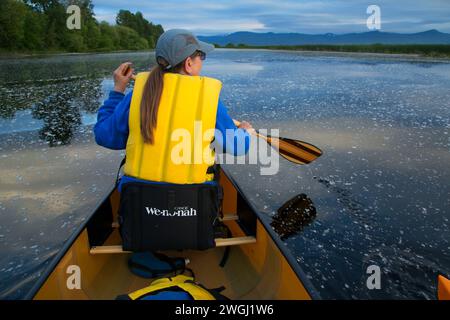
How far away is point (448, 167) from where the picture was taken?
21.5 ft

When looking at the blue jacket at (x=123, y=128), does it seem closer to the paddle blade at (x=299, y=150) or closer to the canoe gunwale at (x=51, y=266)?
the canoe gunwale at (x=51, y=266)

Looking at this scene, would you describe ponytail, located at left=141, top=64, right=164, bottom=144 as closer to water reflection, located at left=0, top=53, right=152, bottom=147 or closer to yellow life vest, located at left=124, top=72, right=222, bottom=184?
yellow life vest, located at left=124, top=72, right=222, bottom=184

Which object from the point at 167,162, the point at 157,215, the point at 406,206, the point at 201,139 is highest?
the point at 201,139

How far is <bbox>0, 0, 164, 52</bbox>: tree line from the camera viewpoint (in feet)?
151

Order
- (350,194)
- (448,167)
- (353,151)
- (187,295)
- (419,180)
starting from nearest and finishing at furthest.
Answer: (187,295)
(350,194)
(419,180)
(448,167)
(353,151)

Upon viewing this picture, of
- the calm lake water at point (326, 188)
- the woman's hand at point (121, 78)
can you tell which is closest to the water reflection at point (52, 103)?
the calm lake water at point (326, 188)

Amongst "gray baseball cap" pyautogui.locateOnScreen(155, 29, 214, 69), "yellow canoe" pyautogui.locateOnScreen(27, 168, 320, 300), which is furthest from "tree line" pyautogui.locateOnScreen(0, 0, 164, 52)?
"gray baseball cap" pyautogui.locateOnScreen(155, 29, 214, 69)

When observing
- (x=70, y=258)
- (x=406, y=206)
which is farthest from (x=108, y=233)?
(x=406, y=206)

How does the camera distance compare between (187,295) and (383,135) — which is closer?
(187,295)

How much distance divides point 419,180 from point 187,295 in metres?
5.19

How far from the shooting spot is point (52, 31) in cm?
5394

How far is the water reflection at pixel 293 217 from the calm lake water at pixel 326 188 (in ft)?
0.24

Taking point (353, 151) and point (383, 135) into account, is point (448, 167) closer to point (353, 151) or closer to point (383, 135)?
point (353, 151)

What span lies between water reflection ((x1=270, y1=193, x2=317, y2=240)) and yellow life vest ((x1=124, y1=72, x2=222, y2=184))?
254cm
